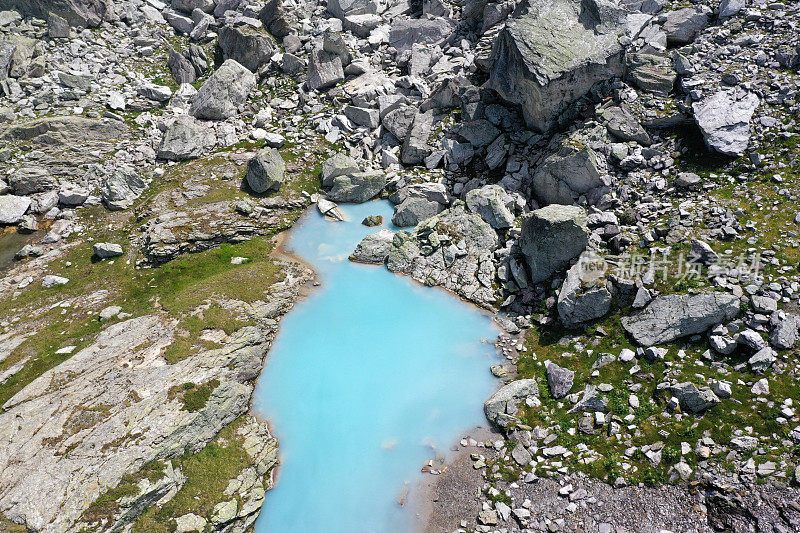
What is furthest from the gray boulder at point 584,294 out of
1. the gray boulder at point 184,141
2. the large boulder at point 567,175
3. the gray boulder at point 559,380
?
the gray boulder at point 184,141

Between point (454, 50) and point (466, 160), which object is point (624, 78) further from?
point (454, 50)

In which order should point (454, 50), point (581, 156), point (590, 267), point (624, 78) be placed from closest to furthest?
point (590, 267) < point (581, 156) < point (624, 78) < point (454, 50)

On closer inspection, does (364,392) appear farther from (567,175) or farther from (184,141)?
(184,141)

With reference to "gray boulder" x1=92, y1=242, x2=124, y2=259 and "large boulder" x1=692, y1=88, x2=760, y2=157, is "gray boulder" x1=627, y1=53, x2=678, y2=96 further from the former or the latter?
"gray boulder" x1=92, y1=242, x2=124, y2=259

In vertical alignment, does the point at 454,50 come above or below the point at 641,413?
above

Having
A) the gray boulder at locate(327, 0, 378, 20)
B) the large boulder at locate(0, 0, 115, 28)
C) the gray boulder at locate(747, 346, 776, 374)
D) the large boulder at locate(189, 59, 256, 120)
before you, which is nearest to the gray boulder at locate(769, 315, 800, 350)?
the gray boulder at locate(747, 346, 776, 374)

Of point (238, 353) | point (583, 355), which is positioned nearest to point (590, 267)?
point (583, 355)
